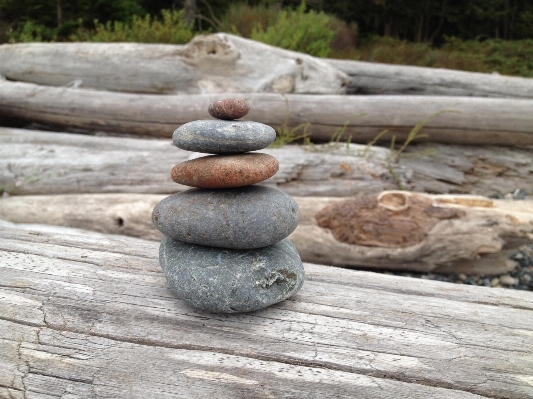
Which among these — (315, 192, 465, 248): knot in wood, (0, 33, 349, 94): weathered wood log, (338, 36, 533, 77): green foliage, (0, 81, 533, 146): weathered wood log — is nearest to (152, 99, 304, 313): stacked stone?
(315, 192, 465, 248): knot in wood

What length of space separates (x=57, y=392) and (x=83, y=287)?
2.34ft

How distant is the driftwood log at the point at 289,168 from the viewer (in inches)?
170

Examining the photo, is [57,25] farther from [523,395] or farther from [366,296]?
[523,395]

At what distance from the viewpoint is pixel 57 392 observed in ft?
5.07

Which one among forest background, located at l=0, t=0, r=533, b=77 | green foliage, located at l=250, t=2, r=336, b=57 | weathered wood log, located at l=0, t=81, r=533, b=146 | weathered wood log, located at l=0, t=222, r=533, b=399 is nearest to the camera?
weathered wood log, located at l=0, t=222, r=533, b=399

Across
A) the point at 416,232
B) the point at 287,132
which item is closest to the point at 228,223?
the point at 416,232

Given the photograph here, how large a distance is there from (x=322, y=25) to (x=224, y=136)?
7.27 m

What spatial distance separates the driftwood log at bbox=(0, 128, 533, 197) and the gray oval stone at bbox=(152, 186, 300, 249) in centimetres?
227

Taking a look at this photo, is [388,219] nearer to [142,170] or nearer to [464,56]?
[142,170]

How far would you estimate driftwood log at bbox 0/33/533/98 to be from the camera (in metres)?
5.87

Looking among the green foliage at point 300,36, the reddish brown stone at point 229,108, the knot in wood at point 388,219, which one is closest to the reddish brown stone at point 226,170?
the reddish brown stone at point 229,108

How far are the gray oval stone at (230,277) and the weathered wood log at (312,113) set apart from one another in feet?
10.7

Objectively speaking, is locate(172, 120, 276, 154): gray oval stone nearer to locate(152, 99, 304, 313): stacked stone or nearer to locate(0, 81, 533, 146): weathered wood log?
locate(152, 99, 304, 313): stacked stone

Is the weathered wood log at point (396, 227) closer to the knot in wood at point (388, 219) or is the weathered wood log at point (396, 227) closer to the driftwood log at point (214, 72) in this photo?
the knot in wood at point (388, 219)
